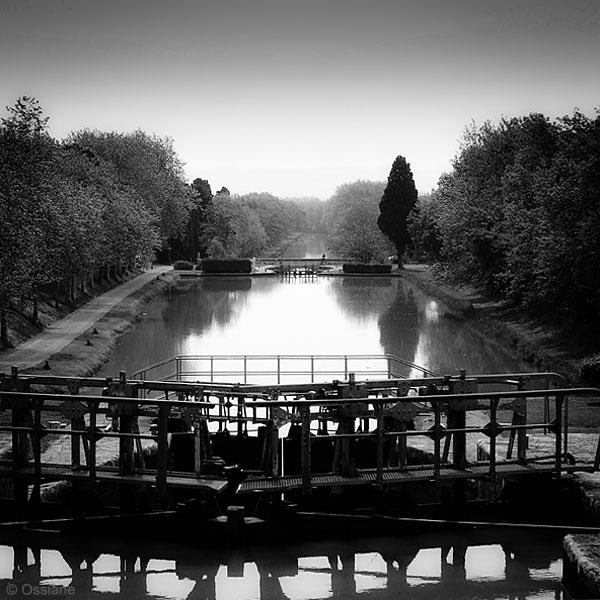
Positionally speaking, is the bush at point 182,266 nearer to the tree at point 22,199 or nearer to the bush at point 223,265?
the bush at point 223,265

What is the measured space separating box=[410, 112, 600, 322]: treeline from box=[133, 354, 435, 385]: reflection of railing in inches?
272

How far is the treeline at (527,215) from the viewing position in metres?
35.0

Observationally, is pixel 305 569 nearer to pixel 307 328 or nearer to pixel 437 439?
pixel 437 439

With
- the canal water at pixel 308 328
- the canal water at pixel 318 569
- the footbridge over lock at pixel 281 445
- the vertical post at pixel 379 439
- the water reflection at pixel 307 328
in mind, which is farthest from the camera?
the water reflection at pixel 307 328

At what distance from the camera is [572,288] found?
117 feet

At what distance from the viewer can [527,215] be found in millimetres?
42438

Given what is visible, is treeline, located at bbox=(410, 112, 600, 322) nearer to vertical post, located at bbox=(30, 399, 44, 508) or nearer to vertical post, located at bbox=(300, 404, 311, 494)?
vertical post, located at bbox=(300, 404, 311, 494)

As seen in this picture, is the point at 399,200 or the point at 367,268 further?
the point at 399,200

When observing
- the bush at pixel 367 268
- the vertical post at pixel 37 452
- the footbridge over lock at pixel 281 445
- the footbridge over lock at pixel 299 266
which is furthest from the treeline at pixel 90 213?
the vertical post at pixel 37 452

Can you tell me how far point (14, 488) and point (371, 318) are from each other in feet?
129

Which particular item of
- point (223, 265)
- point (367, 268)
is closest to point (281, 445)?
point (367, 268)

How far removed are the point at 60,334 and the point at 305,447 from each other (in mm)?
31427

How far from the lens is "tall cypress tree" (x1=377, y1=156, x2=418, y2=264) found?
316ft

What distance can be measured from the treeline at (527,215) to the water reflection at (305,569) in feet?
69.9
